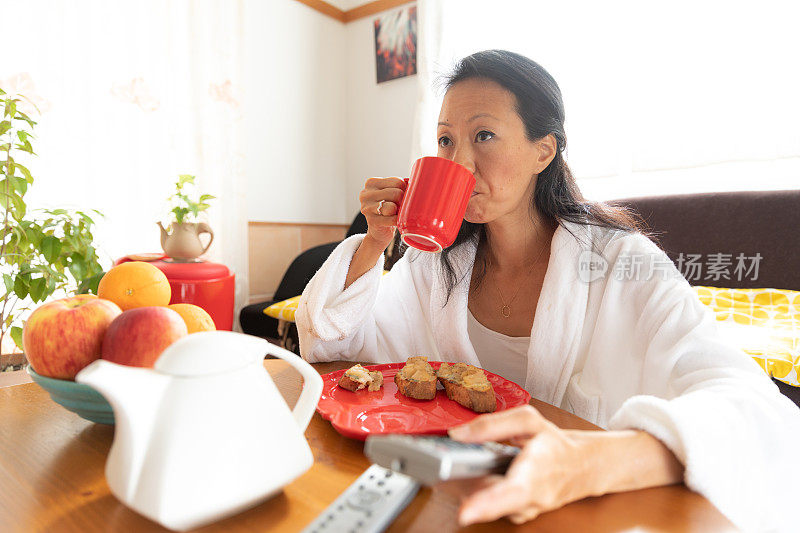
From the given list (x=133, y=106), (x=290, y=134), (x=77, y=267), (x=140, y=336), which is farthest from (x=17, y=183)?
(x=290, y=134)

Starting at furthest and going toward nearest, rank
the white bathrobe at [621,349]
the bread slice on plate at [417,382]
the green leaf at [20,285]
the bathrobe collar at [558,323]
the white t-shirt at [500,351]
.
Result: the green leaf at [20,285] < the white t-shirt at [500,351] < the bathrobe collar at [558,323] < the bread slice on plate at [417,382] < the white bathrobe at [621,349]

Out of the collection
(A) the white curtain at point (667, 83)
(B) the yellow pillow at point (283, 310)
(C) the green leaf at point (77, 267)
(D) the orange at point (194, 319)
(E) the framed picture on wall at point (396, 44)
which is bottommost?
(B) the yellow pillow at point (283, 310)

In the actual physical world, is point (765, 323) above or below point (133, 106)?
below

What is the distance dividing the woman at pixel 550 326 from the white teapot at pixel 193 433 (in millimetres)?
191

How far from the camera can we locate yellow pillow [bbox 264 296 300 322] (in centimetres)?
239

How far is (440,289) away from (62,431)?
863mm

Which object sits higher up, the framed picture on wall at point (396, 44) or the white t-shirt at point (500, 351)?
the framed picture on wall at point (396, 44)

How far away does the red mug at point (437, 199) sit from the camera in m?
0.84

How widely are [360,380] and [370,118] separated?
123 inches

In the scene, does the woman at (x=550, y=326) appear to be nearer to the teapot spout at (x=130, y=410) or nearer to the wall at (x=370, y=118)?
the teapot spout at (x=130, y=410)

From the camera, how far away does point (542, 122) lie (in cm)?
114

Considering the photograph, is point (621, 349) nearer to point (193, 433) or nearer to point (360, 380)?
point (360, 380)

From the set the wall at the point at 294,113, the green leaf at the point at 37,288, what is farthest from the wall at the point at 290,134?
the green leaf at the point at 37,288

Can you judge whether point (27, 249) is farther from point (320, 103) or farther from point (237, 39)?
point (320, 103)
